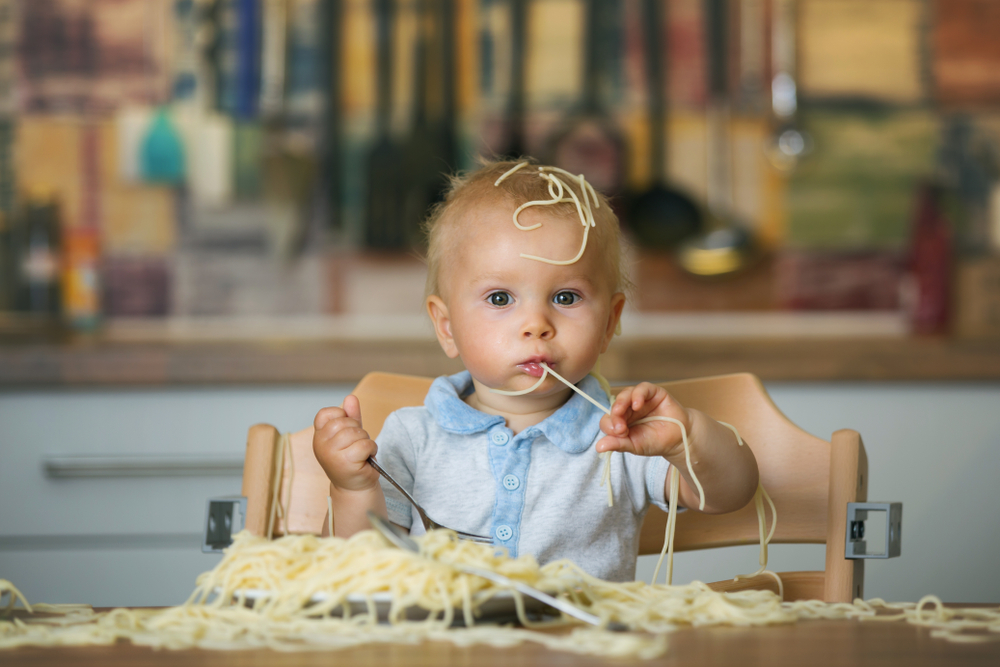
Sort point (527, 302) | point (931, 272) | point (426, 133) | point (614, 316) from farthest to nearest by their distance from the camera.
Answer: point (426, 133), point (931, 272), point (614, 316), point (527, 302)

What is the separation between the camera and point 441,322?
96 centimetres

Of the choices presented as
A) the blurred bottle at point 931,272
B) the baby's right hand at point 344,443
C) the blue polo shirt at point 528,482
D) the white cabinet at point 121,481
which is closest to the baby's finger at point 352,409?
the baby's right hand at point 344,443

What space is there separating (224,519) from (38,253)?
1.29m

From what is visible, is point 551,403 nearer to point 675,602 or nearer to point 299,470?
point 299,470

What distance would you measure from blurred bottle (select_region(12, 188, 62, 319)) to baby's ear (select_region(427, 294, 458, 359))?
4.16 ft

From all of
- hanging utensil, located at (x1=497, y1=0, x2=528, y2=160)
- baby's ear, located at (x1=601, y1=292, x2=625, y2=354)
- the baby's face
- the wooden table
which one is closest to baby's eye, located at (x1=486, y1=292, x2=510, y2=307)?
the baby's face

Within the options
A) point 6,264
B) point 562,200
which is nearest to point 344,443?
point 562,200

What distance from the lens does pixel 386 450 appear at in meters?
0.92

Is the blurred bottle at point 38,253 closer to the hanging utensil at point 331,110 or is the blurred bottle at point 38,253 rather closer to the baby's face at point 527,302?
the hanging utensil at point 331,110

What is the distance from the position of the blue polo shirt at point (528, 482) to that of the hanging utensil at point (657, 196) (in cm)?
110

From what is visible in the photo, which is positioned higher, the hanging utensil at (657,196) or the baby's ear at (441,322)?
the hanging utensil at (657,196)

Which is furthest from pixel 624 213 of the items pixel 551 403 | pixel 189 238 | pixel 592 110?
pixel 551 403

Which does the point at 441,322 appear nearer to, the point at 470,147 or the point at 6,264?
the point at 470,147

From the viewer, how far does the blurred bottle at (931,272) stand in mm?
1896
